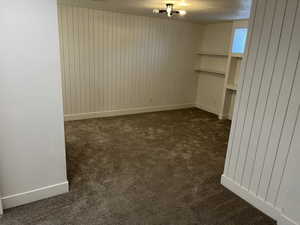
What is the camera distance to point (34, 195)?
7.10 feet

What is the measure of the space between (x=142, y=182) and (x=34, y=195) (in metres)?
1.16

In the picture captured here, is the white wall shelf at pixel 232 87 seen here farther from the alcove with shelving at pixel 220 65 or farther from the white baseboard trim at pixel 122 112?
the white baseboard trim at pixel 122 112

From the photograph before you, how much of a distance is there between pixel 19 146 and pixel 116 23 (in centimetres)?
345

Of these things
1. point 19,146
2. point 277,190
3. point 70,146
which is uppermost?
point 19,146

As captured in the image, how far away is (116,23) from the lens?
4586 mm

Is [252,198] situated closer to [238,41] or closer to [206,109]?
[238,41]

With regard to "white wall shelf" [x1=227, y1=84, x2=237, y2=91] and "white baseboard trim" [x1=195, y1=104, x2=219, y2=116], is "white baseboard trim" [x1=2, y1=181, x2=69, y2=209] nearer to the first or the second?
"white wall shelf" [x1=227, y1=84, x2=237, y2=91]

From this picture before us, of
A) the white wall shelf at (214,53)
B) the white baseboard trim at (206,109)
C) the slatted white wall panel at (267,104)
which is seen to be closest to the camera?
the slatted white wall panel at (267,104)

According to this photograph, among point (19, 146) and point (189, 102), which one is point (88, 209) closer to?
point (19, 146)

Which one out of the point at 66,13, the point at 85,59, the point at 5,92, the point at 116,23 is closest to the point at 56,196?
the point at 5,92

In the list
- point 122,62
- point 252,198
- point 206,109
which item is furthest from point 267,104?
point 206,109

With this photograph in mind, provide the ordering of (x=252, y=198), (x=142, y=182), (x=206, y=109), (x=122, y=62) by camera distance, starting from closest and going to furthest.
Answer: (x=252, y=198) < (x=142, y=182) < (x=122, y=62) < (x=206, y=109)

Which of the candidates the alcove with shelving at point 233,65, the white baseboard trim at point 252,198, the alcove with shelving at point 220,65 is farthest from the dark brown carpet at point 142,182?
the alcove with shelving at point 220,65

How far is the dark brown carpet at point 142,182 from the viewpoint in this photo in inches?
79.9
